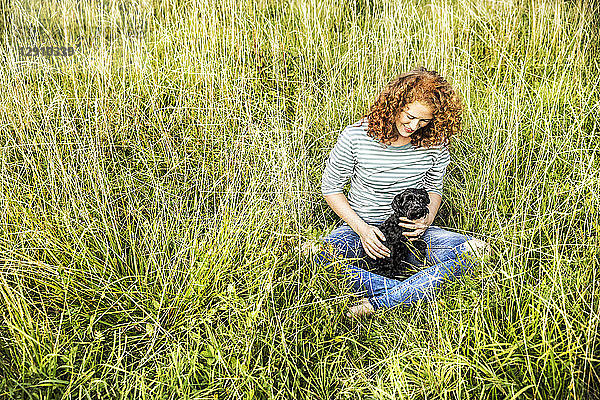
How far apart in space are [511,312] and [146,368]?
1.43m

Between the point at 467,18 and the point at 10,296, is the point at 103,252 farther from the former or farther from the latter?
the point at 467,18

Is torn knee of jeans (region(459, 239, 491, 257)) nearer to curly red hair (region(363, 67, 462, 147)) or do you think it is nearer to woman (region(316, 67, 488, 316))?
woman (region(316, 67, 488, 316))

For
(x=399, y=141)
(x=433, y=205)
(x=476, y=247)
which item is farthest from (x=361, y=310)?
(x=399, y=141)

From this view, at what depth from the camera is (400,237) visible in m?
2.36

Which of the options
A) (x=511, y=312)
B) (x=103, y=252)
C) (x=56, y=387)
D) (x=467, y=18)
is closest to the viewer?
(x=56, y=387)

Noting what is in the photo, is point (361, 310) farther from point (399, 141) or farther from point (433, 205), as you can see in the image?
point (399, 141)

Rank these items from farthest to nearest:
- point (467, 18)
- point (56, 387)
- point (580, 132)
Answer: point (467, 18) → point (580, 132) → point (56, 387)

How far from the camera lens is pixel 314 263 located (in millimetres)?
2340

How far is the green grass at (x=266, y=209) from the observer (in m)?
1.89

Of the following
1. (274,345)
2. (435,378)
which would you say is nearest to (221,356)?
(274,345)

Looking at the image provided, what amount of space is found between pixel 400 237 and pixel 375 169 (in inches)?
15.0

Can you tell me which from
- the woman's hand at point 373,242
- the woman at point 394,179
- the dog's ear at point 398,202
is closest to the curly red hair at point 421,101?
the woman at point 394,179

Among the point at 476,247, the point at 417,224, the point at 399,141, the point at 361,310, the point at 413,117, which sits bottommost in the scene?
the point at 361,310

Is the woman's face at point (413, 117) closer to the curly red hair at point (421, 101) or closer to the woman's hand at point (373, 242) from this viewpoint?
the curly red hair at point (421, 101)
